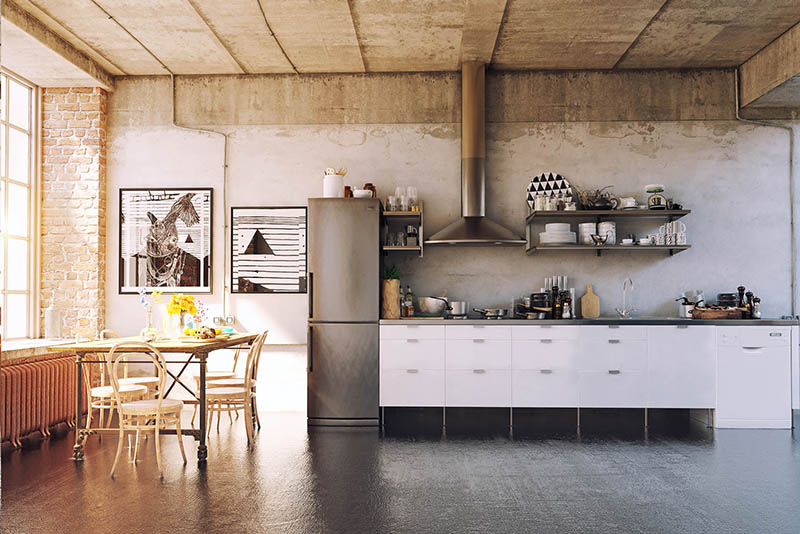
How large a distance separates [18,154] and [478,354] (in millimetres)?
5133

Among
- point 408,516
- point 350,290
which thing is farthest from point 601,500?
point 350,290

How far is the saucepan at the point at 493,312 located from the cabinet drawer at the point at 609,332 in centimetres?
86

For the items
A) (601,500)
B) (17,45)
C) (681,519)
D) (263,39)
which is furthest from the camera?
(263,39)

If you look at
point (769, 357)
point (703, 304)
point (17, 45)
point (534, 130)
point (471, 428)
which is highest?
point (17, 45)

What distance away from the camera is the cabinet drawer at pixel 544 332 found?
20.9 feet

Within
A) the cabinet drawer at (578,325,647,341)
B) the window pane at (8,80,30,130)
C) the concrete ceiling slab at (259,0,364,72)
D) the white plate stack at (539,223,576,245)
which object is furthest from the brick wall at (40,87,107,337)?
the cabinet drawer at (578,325,647,341)

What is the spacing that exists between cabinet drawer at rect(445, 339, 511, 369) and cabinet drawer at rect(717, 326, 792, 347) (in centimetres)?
203

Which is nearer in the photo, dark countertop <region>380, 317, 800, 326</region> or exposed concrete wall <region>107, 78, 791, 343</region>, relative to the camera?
dark countertop <region>380, 317, 800, 326</region>

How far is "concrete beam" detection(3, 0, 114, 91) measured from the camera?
5538 millimetres

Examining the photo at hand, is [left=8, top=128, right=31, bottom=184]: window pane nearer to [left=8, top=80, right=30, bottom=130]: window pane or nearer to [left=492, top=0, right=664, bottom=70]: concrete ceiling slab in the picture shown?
[left=8, top=80, right=30, bottom=130]: window pane

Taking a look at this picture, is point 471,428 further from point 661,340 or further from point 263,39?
point 263,39

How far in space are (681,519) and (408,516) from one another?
1.50m

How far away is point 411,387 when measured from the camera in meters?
6.41

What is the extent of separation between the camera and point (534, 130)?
7141mm
